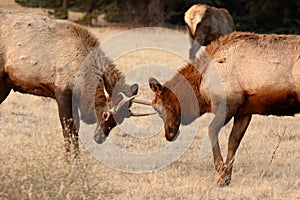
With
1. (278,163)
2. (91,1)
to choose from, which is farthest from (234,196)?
(91,1)

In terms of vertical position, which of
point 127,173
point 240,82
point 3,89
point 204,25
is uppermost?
point 240,82

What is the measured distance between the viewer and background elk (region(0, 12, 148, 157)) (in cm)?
848

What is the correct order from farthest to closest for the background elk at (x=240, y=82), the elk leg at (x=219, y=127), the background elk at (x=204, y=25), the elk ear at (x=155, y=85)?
the background elk at (x=204, y=25)
the elk ear at (x=155, y=85)
the elk leg at (x=219, y=127)
the background elk at (x=240, y=82)

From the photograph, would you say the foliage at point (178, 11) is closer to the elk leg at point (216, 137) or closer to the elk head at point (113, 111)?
the elk head at point (113, 111)

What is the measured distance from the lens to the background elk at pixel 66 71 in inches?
334

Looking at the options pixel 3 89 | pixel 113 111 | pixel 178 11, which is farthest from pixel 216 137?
pixel 178 11

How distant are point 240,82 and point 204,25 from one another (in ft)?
31.2

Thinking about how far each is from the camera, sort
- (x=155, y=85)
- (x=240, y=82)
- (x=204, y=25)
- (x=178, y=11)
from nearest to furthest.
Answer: (x=240, y=82) < (x=155, y=85) < (x=204, y=25) < (x=178, y=11)

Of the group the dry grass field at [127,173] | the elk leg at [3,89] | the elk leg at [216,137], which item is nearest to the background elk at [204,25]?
the dry grass field at [127,173]

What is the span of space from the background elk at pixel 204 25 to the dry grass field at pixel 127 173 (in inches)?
171

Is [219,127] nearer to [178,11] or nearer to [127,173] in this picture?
[127,173]

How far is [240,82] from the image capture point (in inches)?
309

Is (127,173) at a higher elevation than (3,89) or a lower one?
lower

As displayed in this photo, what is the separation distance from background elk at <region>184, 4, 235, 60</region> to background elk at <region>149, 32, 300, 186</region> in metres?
8.63
